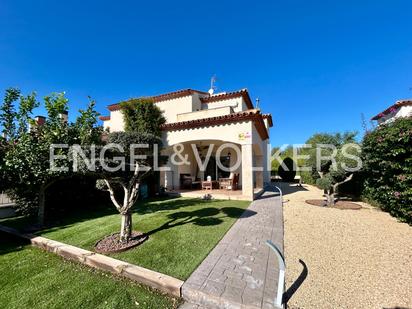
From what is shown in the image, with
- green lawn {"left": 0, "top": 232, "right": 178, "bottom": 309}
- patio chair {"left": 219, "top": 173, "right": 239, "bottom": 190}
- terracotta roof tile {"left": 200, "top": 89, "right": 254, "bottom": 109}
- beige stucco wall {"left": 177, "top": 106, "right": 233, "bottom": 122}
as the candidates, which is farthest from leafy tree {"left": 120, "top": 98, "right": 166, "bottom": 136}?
green lawn {"left": 0, "top": 232, "right": 178, "bottom": 309}

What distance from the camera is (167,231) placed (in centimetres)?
621

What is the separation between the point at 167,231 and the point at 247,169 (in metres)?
6.08

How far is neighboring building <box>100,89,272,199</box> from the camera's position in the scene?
1091 cm

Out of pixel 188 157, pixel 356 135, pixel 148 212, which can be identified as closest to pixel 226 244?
pixel 148 212

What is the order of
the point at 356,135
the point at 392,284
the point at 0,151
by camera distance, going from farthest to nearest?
the point at 356,135 < the point at 0,151 < the point at 392,284

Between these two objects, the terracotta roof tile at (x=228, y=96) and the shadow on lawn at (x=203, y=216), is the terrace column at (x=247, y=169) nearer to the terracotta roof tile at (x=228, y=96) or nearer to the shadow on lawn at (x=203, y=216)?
the shadow on lawn at (x=203, y=216)

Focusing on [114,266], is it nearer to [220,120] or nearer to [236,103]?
[220,120]

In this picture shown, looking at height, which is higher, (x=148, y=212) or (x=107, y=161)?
(x=107, y=161)

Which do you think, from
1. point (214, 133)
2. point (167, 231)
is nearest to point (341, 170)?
point (214, 133)

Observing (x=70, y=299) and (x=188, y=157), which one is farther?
(x=188, y=157)

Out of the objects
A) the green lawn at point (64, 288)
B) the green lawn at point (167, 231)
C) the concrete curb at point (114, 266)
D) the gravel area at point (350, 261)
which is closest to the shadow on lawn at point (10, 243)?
the concrete curb at point (114, 266)

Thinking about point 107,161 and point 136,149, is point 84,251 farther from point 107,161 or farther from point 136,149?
point 136,149

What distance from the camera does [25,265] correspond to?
4625 millimetres

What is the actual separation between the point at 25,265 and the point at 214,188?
11576 mm
